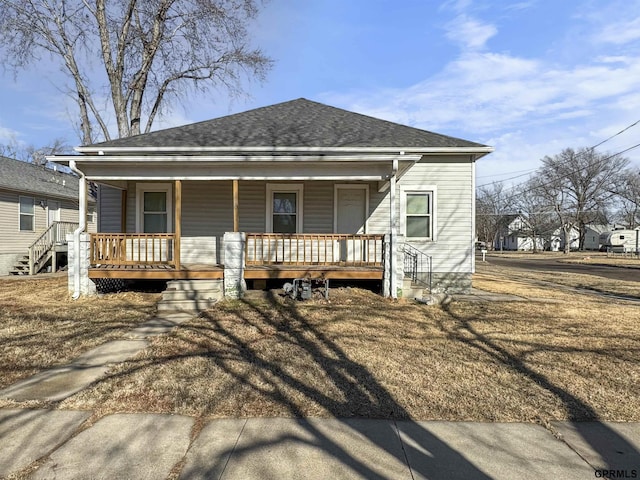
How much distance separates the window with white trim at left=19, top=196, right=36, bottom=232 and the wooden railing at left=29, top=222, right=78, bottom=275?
0.68 meters

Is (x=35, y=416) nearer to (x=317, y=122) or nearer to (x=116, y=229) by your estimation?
(x=116, y=229)

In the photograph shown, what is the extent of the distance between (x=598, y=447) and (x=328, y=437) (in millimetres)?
2043

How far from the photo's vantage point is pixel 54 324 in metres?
6.39

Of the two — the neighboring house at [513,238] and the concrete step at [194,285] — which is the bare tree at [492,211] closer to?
the neighboring house at [513,238]

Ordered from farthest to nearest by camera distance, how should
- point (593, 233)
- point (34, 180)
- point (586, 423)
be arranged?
point (593, 233) < point (34, 180) < point (586, 423)

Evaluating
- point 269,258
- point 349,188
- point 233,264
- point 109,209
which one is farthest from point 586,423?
point 109,209

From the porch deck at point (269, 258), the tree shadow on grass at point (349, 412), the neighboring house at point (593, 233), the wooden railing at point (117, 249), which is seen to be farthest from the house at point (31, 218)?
the neighboring house at point (593, 233)

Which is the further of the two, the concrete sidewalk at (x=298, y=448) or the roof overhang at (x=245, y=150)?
the roof overhang at (x=245, y=150)

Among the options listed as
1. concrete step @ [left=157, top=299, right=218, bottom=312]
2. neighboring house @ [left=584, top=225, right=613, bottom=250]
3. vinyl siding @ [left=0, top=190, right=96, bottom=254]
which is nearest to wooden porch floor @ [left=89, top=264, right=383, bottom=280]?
concrete step @ [left=157, top=299, right=218, bottom=312]

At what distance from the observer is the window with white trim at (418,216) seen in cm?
1061

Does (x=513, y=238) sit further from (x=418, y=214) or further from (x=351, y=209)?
(x=351, y=209)

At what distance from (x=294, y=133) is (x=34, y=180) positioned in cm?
1411

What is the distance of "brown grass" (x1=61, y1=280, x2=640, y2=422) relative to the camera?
11.5 ft

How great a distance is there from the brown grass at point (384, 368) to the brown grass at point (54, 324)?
101 centimetres
